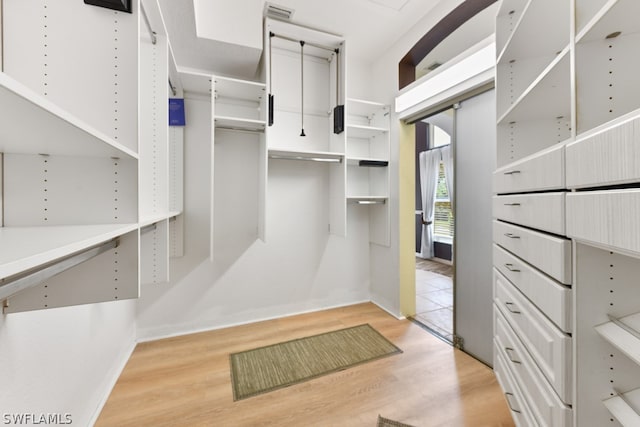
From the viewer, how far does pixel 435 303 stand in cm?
313

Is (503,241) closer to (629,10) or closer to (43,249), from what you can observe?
(629,10)

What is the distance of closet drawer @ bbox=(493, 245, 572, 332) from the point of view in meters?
0.80

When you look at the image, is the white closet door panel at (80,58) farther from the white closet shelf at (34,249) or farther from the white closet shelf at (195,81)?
the white closet shelf at (195,81)

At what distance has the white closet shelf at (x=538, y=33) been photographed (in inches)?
42.8

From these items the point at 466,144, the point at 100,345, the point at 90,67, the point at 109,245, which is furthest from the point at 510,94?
the point at 100,345

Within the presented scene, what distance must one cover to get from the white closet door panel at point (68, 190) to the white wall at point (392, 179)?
2304 millimetres

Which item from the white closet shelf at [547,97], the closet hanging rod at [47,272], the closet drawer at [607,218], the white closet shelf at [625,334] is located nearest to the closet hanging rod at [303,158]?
the white closet shelf at [547,97]

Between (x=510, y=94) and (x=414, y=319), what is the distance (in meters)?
2.14

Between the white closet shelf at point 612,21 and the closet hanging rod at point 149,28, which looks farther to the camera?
the closet hanging rod at point 149,28

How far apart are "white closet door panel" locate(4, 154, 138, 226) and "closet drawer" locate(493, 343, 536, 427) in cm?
174

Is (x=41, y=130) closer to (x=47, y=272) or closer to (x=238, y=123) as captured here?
(x=47, y=272)

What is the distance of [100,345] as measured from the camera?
1.53 m

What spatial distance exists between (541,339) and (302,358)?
5.08ft

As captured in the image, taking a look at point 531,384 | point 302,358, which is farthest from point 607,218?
point 302,358
